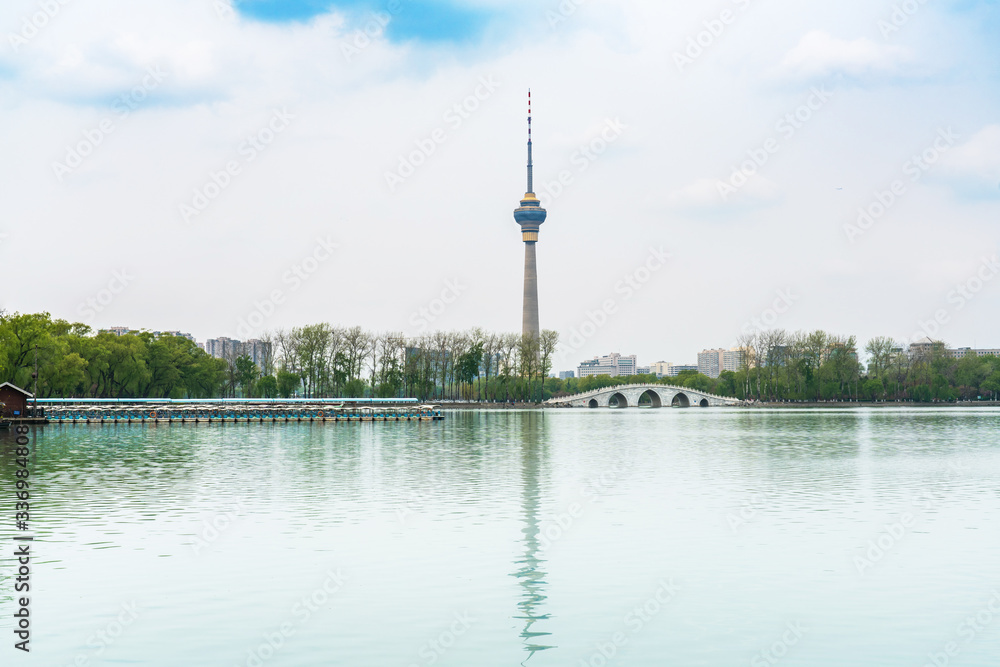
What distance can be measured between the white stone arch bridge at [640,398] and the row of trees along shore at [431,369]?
2.59 m

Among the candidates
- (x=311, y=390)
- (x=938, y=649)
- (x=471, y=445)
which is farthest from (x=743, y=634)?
(x=311, y=390)

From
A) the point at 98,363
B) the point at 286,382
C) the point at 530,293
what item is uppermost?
the point at 530,293

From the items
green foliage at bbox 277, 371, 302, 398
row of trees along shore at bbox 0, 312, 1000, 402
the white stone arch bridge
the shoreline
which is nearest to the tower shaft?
the white stone arch bridge

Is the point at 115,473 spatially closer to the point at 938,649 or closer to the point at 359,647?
the point at 359,647

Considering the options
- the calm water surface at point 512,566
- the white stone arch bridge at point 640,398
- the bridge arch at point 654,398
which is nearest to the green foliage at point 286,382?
the white stone arch bridge at point 640,398

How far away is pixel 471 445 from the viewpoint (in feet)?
160

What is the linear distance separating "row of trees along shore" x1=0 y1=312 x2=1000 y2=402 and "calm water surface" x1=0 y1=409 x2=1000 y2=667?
175 ft

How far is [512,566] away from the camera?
56.5ft

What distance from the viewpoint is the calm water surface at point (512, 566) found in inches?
490

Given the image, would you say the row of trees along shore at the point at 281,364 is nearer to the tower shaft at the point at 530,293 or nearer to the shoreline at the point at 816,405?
the shoreline at the point at 816,405

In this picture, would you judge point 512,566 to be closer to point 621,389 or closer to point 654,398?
point 621,389

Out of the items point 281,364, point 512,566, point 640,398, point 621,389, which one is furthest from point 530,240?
point 512,566

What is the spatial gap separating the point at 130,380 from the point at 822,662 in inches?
3301

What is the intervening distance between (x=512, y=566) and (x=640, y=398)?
143730 millimetres
